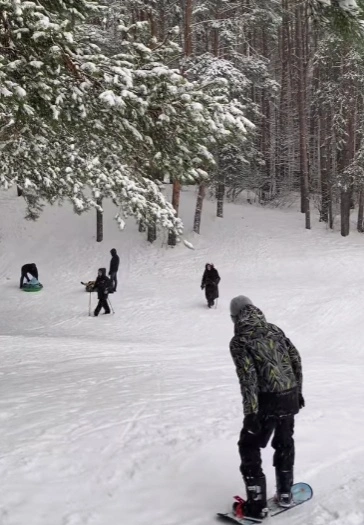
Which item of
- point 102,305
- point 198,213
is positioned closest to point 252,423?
point 102,305

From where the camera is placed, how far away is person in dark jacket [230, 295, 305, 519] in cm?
413

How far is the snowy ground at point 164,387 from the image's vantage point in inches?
186

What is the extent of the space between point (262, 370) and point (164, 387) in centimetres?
445

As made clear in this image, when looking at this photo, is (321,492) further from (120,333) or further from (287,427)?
(120,333)

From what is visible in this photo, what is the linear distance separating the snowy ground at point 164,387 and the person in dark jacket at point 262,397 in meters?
0.29

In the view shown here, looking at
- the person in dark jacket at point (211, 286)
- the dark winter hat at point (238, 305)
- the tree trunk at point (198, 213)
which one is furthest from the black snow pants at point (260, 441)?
the tree trunk at point (198, 213)

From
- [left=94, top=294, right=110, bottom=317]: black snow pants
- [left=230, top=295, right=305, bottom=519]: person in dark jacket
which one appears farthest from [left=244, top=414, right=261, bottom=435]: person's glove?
[left=94, top=294, right=110, bottom=317]: black snow pants

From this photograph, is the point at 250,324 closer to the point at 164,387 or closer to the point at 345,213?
the point at 164,387

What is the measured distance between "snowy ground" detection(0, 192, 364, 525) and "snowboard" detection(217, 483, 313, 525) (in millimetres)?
89

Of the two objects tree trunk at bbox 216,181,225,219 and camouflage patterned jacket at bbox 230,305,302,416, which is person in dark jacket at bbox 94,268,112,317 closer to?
tree trunk at bbox 216,181,225,219

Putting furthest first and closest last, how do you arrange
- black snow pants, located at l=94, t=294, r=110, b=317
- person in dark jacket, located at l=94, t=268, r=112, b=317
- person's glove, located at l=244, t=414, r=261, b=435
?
black snow pants, located at l=94, t=294, r=110, b=317 < person in dark jacket, located at l=94, t=268, r=112, b=317 < person's glove, located at l=244, t=414, r=261, b=435

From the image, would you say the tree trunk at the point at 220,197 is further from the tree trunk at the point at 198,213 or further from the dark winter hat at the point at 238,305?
the dark winter hat at the point at 238,305

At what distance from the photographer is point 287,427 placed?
14.2 ft

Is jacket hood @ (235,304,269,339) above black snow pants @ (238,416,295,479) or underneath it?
above
